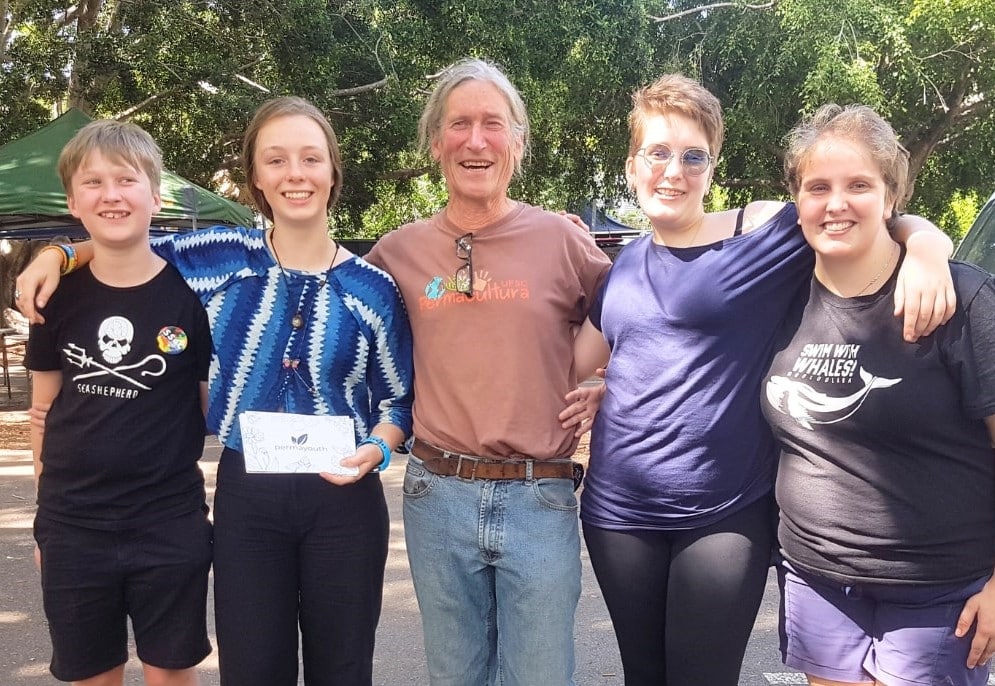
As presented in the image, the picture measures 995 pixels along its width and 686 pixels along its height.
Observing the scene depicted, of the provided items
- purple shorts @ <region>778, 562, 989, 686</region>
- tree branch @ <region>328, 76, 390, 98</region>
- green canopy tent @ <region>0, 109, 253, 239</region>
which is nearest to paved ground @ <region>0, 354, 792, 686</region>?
purple shorts @ <region>778, 562, 989, 686</region>

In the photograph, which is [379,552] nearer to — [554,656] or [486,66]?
[554,656]

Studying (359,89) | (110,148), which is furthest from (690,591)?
(359,89)

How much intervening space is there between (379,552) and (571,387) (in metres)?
0.76

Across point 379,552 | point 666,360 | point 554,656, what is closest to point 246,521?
point 379,552

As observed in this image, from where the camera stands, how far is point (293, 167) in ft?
7.60

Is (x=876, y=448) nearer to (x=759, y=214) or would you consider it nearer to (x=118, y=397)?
(x=759, y=214)

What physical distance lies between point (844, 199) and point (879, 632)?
1076 mm

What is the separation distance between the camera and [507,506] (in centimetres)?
232

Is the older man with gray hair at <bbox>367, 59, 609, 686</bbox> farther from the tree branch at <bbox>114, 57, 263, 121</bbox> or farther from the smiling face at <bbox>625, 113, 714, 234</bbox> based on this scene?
the tree branch at <bbox>114, 57, 263, 121</bbox>

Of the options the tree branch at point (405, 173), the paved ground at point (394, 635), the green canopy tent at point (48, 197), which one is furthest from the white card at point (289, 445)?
the tree branch at point (405, 173)

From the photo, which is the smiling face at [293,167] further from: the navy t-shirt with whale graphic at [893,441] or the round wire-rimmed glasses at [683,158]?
the navy t-shirt with whale graphic at [893,441]

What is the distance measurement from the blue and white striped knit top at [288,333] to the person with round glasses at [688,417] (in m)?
0.67

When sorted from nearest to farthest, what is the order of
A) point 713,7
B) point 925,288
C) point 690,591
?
point 925,288 → point 690,591 → point 713,7

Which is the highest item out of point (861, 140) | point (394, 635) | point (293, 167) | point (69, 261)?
point (861, 140)
